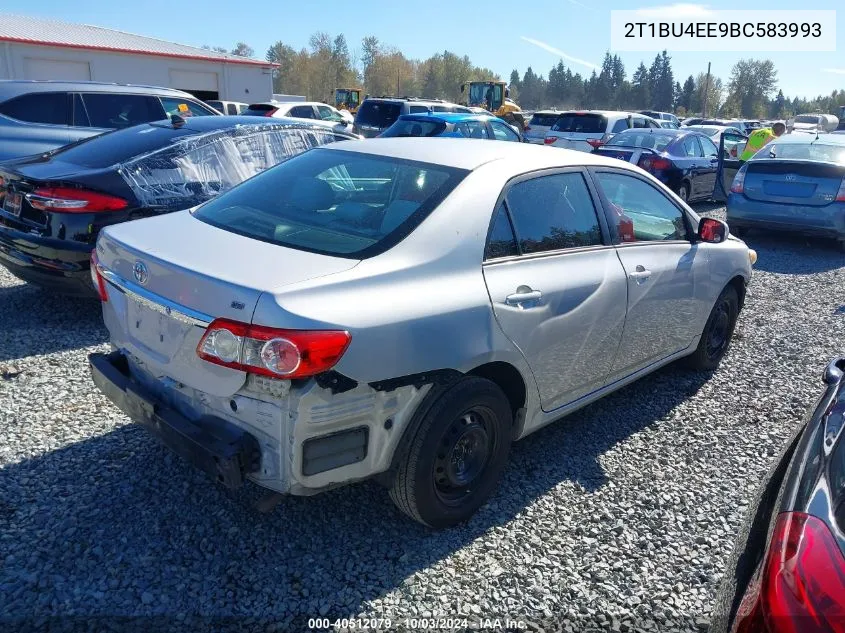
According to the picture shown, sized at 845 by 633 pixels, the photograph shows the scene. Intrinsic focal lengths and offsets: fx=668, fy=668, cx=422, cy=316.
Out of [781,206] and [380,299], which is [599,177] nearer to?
[380,299]

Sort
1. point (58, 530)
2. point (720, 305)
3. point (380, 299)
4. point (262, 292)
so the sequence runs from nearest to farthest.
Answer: point (262, 292) < point (380, 299) < point (58, 530) < point (720, 305)

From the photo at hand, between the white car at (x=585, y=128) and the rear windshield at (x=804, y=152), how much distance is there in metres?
4.22

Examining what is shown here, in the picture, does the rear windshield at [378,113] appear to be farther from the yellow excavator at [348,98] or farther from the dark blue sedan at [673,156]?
the yellow excavator at [348,98]

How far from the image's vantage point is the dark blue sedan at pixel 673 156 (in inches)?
450

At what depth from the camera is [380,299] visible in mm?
2463

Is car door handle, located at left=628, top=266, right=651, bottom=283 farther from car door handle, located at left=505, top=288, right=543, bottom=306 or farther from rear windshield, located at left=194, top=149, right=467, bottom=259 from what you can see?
rear windshield, located at left=194, top=149, right=467, bottom=259

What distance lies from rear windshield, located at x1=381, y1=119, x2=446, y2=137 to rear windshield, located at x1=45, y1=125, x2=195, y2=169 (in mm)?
6773

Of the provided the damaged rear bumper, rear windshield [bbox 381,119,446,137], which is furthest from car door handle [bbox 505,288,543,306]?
rear windshield [bbox 381,119,446,137]

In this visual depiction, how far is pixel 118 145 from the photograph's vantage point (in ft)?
17.1

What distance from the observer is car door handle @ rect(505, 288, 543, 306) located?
2896mm

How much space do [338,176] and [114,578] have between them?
202cm

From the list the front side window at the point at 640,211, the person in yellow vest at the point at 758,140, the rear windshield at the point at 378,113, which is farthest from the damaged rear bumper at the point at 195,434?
the rear windshield at the point at 378,113

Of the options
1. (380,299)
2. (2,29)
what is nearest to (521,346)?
(380,299)

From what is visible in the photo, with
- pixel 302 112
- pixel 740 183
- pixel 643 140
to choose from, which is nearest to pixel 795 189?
pixel 740 183
